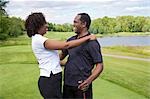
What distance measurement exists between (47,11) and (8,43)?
1.74 ft

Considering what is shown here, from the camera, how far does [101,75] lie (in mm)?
3088

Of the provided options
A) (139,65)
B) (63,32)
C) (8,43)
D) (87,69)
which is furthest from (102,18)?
(87,69)

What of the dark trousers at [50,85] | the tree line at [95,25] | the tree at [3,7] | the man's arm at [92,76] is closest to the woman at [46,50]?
Result: the dark trousers at [50,85]

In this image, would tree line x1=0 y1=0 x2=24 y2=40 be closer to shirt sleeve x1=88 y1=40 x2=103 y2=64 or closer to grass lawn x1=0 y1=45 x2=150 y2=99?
grass lawn x1=0 y1=45 x2=150 y2=99

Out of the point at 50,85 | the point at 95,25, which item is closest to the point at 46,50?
the point at 50,85

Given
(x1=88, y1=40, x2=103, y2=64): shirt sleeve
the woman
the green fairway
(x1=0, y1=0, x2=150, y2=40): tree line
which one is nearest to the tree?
(x1=0, y1=0, x2=150, y2=40): tree line

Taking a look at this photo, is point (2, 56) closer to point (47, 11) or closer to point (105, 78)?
point (47, 11)

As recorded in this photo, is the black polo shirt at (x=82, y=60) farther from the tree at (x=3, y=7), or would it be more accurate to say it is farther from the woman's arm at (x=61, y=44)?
the tree at (x=3, y=7)

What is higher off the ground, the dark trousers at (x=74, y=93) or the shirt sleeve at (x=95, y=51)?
the shirt sleeve at (x=95, y=51)

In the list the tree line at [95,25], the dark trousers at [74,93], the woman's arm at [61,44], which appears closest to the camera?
the woman's arm at [61,44]

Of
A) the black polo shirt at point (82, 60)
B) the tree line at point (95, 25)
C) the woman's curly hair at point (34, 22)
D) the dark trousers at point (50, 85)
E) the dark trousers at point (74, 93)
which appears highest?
the woman's curly hair at point (34, 22)

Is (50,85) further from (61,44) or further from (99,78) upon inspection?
(99,78)

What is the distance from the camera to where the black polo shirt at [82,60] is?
1729mm

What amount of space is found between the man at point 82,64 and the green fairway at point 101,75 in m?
1.30
